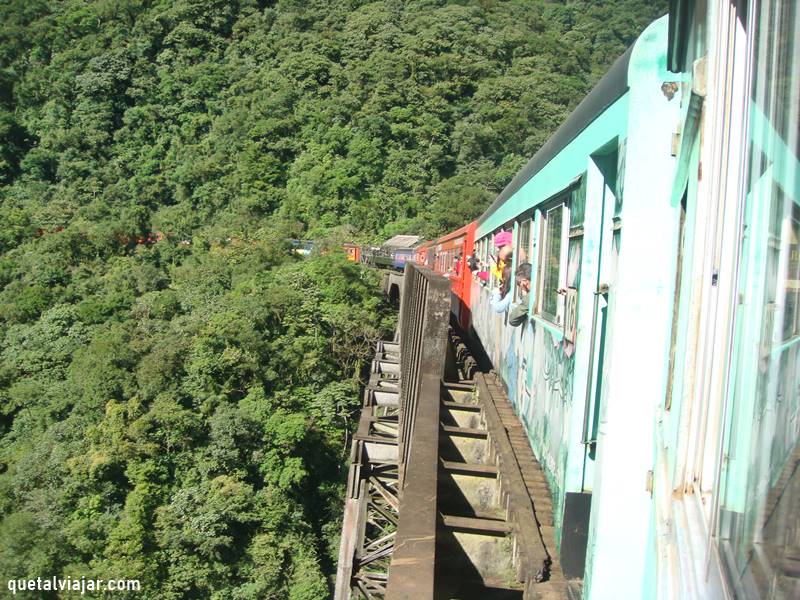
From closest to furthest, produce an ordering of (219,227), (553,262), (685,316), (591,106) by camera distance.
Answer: (685,316) → (591,106) → (553,262) → (219,227)

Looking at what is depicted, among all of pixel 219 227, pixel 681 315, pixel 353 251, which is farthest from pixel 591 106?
pixel 219 227

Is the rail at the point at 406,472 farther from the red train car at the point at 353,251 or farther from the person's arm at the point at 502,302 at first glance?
the red train car at the point at 353,251

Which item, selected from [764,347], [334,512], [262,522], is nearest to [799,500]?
[764,347]

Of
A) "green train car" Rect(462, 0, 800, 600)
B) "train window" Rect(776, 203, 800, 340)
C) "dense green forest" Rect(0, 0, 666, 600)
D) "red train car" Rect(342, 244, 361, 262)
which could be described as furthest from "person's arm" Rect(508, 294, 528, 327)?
"red train car" Rect(342, 244, 361, 262)

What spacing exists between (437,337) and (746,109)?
4.09 metres

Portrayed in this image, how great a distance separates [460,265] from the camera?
492 inches

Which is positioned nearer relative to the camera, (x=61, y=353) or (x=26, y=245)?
(x=61, y=353)

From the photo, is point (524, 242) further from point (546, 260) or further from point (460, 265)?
point (460, 265)

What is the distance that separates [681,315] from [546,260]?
2697mm

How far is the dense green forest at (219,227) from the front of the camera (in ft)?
63.6

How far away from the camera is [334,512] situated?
2177 cm

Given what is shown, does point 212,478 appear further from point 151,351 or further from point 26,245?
point 26,245

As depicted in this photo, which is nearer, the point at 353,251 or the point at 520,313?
the point at 520,313

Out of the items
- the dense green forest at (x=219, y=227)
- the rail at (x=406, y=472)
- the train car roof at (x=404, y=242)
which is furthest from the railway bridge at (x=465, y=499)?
the train car roof at (x=404, y=242)
